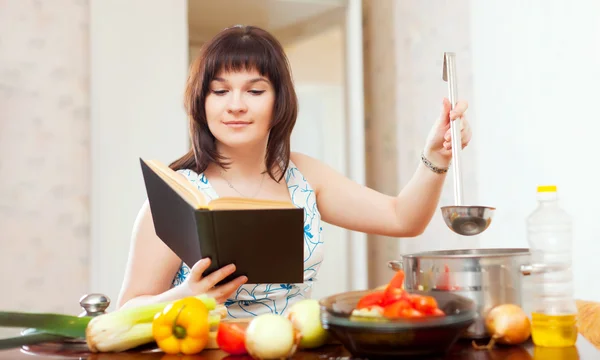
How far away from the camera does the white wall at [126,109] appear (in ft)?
9.78

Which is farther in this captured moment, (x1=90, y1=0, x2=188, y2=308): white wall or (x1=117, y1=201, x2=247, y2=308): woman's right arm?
(x1=90, y1=0, x2=188, y2=308): white wall

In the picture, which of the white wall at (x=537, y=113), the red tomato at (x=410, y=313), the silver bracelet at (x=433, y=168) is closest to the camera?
the red tomato at (x=410, y=313)

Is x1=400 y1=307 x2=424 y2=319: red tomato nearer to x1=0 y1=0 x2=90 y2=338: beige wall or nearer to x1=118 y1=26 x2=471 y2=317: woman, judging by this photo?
x1=118 y1=26 x2=471 y2=317: woman

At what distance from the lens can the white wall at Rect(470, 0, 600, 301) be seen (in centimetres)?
218

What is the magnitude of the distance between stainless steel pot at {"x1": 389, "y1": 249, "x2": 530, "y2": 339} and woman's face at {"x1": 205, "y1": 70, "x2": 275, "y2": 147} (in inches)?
27.3

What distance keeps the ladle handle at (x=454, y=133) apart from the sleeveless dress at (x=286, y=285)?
0.41 metres

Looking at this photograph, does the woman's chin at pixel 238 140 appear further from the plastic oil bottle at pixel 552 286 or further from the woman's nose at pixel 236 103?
the plastic oil bottle at pixel 552 286

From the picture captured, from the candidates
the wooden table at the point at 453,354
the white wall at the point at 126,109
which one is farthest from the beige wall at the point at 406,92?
the wooden table at the point at 453,354

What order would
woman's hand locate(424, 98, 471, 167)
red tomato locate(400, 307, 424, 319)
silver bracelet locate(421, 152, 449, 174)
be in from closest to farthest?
red tomato locate(400, 307, 424, 319), woman's hand locate(424, 98, 471, 167), silver bracelet locate(421, 152, 449, 174)

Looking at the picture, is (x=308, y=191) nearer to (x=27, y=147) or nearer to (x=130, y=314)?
(x=130, y=314)

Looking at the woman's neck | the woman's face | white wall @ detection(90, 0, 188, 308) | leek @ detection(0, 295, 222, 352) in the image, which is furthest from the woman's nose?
white wall @ detection(90, 0, 188, 308)

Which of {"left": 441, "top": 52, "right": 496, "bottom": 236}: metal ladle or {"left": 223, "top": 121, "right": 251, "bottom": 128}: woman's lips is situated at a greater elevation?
{"left": 223, "top": 121, "right": 251, "bottom": 128}: woman's lips

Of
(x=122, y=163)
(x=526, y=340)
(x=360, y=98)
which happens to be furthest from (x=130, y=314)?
(x=360, y=98)

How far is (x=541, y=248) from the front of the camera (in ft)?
3.43
